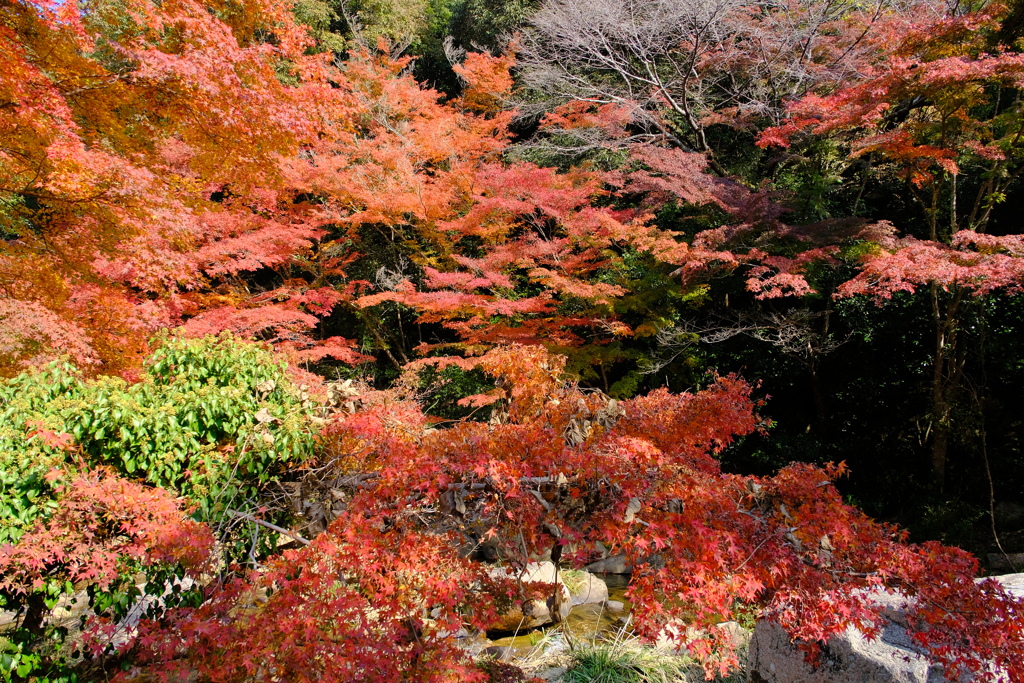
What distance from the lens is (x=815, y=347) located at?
7234 millimetres

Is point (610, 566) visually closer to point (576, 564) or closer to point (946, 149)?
point (576, 564)

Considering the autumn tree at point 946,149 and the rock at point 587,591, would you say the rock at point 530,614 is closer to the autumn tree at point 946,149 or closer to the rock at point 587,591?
the rock at point 587,591

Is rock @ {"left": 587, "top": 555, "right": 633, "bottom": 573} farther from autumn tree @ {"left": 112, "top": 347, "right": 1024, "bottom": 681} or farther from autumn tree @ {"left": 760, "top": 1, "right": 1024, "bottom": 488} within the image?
autumn tree @ {"left": 760, "top": 1, "right": 1024, "bottom": 488}

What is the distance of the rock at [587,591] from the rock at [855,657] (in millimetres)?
2005

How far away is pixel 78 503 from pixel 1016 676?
15.6 ft

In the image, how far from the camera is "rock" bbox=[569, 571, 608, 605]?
5.33m

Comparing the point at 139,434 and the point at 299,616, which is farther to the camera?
the point at 139,434

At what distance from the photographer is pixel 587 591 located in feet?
17.6

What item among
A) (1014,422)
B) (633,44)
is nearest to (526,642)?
(1014,422)

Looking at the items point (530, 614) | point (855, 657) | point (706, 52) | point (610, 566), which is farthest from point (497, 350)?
point (706, 52)

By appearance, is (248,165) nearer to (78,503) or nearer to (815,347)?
(78,503)

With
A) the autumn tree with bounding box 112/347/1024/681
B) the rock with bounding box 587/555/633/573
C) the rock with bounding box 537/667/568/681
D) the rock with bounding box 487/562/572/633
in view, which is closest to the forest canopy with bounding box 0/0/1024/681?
the autumn tree with bounding box 112/347/1024/681

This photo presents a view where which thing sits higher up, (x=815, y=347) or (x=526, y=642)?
(x=815, y=347)

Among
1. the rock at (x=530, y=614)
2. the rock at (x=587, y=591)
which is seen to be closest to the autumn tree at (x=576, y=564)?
the rock at (x=530, y=614)
